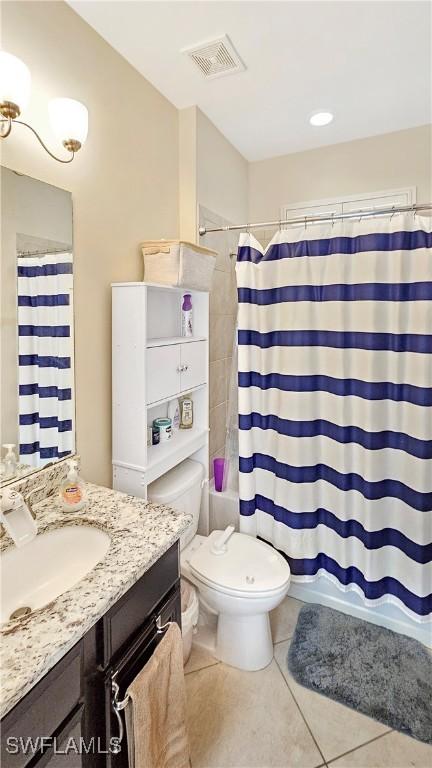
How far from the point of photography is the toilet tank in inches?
65.5

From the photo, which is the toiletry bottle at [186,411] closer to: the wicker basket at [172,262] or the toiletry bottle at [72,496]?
the wicker basket at [172,262]

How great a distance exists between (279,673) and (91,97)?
2.44 meters

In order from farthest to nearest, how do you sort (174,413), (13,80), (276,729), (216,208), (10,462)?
(216,208)
(174,413)
(276,729)
(10,462)
(13,80)

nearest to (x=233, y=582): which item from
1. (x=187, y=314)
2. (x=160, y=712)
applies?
(x=160, y=712)

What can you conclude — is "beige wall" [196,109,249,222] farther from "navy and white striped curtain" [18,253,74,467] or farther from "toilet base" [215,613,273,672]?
"toilet base" [215,613,273,672]

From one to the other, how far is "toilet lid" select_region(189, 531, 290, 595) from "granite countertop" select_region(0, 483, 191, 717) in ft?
1.80

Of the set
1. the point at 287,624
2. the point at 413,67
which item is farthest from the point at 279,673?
the point at 413,67

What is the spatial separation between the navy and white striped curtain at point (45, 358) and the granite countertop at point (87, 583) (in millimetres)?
199

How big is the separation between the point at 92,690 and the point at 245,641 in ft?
3.08

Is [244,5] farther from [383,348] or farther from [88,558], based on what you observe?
[88,558]

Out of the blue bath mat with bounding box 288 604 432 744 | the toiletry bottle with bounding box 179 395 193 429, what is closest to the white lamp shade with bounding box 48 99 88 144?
the toiletry bottle with bounding box 179 395 193 429

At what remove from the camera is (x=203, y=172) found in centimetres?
209

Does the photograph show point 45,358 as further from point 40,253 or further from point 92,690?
→ point 92,690

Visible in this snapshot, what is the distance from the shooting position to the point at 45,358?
4.13ft
